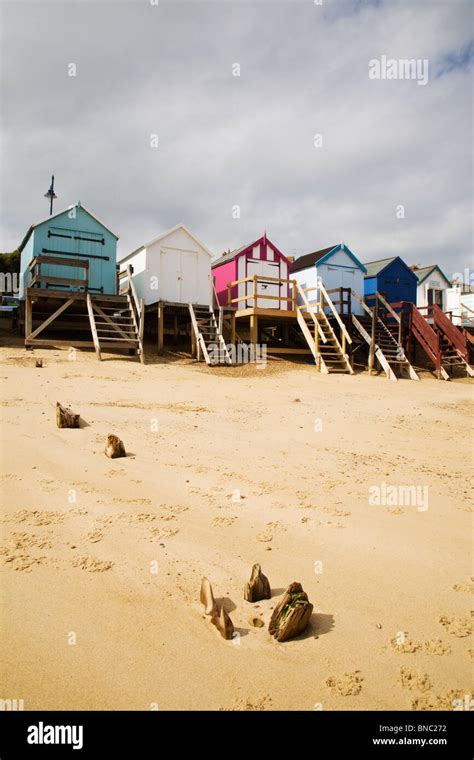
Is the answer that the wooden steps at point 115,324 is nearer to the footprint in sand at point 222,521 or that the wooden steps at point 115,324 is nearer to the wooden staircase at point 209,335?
the wooden staircase at point 209,335

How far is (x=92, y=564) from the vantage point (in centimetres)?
358

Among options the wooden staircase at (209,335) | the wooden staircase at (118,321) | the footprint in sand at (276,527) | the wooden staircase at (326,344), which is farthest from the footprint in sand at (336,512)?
the wooden staircase at (326,344)

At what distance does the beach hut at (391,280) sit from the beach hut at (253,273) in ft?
18.9

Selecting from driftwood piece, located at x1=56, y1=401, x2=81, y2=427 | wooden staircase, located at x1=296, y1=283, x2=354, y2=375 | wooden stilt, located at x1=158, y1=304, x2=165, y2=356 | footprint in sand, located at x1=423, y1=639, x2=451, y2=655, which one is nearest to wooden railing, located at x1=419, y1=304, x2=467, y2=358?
wooden staircase, located at x1=296, y1=283, x2=354, y2=375

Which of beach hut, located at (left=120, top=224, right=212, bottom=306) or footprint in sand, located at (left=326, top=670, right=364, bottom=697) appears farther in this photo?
beach hut, located at (left=120, top=224, right=212, bottom=306)

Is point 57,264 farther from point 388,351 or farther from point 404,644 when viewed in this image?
point 404,644

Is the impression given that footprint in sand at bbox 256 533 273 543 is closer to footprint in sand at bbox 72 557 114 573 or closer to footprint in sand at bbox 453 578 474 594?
footprint in sand at bbox 72 557 114 573

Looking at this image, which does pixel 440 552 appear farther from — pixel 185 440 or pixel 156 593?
pixel 185 440

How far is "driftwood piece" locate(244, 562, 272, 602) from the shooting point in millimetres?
3314

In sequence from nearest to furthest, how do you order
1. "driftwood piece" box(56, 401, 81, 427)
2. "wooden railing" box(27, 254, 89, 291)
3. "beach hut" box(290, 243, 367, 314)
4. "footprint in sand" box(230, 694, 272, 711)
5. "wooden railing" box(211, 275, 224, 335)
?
"footprint in sand" box(230, 694, 272, 711), "driftwood piece" box(56, 401, 81, 427), "wooden railing" box(27, 254, 89, 291), "wooden railing" box(211, 275, 224, 335), "beach hut" box(290, 243, 367, 314)

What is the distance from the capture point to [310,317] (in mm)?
20609

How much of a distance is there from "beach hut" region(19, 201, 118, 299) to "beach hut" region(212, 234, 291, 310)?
5371mm

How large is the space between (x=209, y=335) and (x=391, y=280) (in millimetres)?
13526

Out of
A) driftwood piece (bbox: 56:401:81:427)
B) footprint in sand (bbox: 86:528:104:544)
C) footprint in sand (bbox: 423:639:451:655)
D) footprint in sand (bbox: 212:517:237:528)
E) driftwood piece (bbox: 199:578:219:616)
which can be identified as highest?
driftwood piece (bbox: 56:401:81:427)
